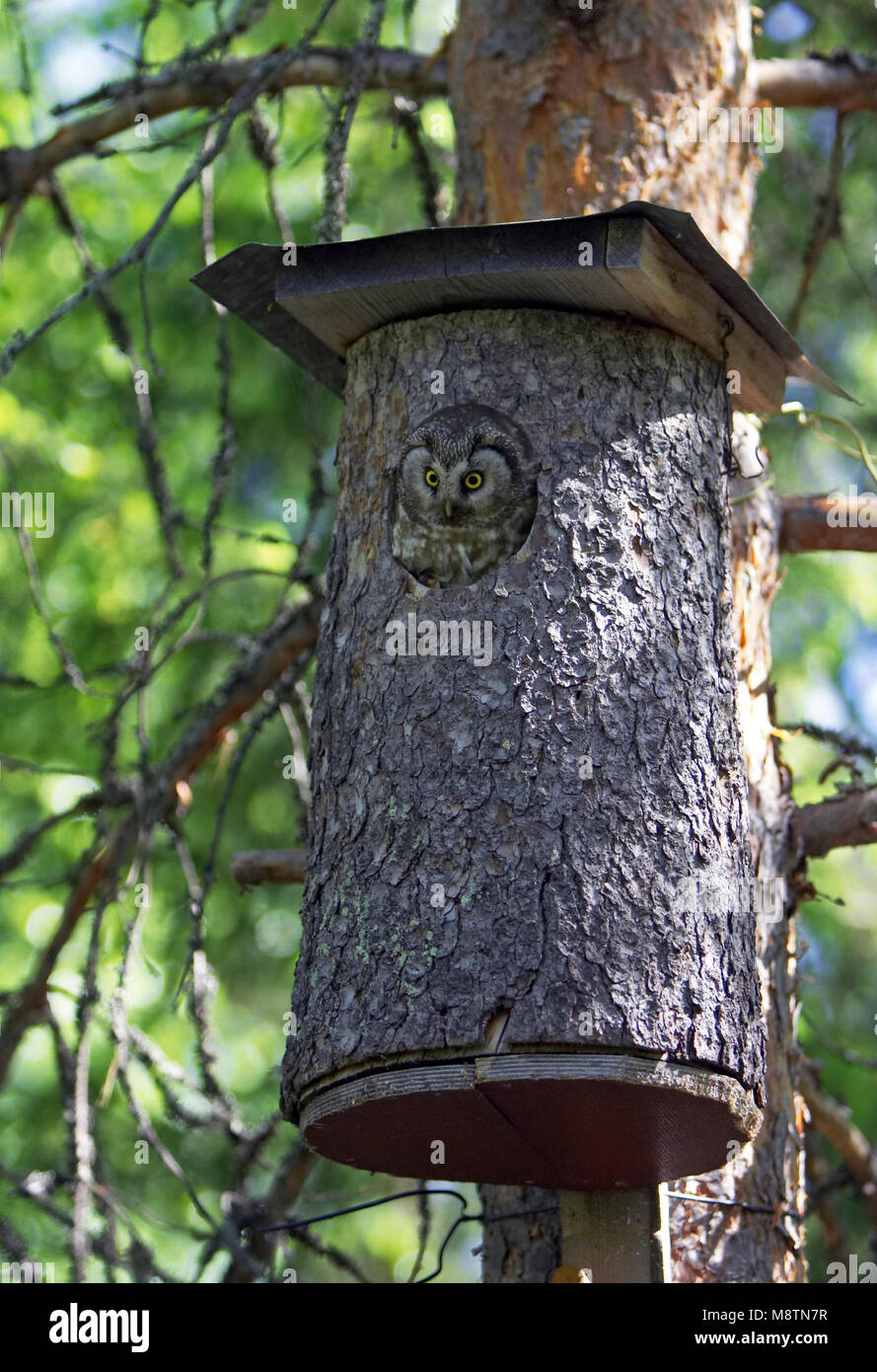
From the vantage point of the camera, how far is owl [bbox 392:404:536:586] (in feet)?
10.3

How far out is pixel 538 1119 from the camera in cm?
286

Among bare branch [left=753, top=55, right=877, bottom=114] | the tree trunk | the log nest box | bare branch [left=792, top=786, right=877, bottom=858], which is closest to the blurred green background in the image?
bare branch [left=753, top=55, right=877, bottom=114]

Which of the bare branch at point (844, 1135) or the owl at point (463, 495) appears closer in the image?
the owl at point (463, 495)

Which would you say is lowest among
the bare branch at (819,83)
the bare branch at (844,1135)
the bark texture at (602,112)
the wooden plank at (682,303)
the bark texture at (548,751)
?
the bare branch at (844,1135)

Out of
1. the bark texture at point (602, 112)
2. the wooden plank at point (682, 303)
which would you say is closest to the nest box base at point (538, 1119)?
the wooden plank at point (682, 303)

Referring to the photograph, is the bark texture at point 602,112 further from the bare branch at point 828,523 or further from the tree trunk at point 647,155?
the bare branch at point 828,523

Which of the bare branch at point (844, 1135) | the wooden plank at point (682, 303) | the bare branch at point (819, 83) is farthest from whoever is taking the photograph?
the bare branch at point (819, 83)

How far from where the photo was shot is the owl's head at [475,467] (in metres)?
3.13

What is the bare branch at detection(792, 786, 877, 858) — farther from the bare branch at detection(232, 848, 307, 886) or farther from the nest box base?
the bare branch at detection(232, 848, 307, 886)

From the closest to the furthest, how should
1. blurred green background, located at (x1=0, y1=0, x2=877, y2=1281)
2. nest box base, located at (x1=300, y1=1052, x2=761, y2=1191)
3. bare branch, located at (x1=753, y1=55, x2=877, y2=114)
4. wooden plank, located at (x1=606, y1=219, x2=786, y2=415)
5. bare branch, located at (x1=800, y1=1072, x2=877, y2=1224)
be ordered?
nest box base, located at (x1=300, y1=1052, x2=761, y2=1191)
wooden plank, located at (x1=606, y1=219, x2=786, y2=415)
bare branch, located at (x1=800, y1=1072, x2=877, y2=1224)
bare branch, located at (x1=753, y1=55, x2=877, y2=114)
blurred green background, located at (x1=0, y1=0, x2=877, y2=1281)

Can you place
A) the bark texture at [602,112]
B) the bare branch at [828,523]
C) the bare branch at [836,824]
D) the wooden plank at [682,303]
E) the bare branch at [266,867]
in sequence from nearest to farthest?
the wooden plank at [682,303] < the bare branch at [836,824] < the bark texture at [602,112] < the bare branch at [266,867] < the bare branch at [828,523]

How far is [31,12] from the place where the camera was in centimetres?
623

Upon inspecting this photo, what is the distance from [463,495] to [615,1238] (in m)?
1.50

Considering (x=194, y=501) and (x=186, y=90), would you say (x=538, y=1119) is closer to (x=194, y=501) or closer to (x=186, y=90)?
(x=186, y=90)
